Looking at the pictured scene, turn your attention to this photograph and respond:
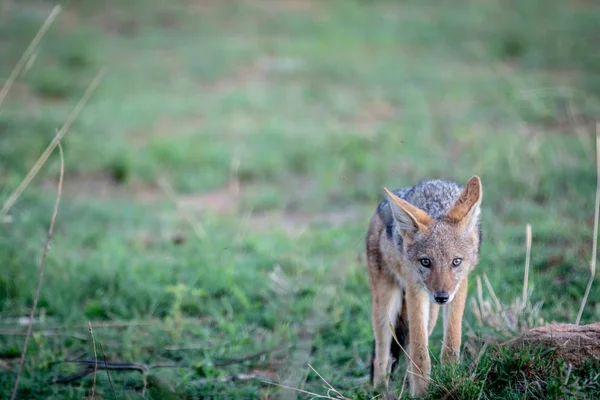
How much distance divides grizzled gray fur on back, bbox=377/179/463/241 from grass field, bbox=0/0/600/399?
0.86 meters

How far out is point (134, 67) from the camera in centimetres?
1385

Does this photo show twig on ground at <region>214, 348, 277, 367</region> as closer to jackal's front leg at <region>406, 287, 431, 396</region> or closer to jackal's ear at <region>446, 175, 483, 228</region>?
jackal's front leg at <region>406, 287, 431, 396</region>

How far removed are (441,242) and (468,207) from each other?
0.85 feet

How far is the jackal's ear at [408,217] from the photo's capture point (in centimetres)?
437

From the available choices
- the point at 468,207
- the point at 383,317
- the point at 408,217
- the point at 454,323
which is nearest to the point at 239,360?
the point at 383,317

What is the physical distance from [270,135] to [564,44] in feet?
20.2

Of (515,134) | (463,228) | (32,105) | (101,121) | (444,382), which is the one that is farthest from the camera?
(32,105)

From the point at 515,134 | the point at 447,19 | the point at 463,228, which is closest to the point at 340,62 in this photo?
the point at 447,19

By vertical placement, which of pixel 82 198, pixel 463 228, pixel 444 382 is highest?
pixel 463 228

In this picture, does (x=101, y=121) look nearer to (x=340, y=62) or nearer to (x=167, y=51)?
(x=167, y=51)

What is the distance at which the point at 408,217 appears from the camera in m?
4.40

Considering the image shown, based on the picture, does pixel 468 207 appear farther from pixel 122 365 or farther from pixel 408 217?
pixel 122 365

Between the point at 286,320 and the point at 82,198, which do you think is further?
the point at 82,198

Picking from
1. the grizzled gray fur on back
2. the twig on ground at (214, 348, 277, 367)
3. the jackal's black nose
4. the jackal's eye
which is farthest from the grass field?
the grizzled gray fur on back
